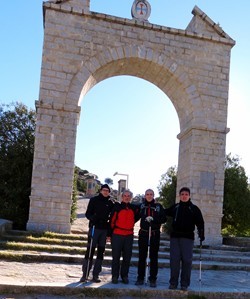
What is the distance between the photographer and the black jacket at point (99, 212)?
20.2 ft

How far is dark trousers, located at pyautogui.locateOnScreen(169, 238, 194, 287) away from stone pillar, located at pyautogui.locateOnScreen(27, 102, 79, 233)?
548cm

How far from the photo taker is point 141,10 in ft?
40.3

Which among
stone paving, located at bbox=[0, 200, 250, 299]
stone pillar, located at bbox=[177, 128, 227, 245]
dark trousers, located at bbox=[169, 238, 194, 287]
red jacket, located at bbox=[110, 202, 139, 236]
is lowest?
stone paving, located at bbox=[0, 200, 250, 299]

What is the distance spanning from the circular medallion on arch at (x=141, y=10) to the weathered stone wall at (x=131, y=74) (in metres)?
0.34

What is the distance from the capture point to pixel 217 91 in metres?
12.4

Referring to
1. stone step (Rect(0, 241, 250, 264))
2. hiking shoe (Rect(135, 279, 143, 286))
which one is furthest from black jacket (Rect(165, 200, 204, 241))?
stone step (Rect(0, 241, 250, 264))

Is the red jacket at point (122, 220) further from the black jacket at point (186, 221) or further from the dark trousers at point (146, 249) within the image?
the black jacket at point (186, 221)

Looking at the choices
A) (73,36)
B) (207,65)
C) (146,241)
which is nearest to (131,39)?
(73,36)

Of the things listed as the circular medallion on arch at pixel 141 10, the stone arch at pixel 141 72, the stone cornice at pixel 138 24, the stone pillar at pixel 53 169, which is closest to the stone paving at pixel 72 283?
the stone pillar at pixel 53 169

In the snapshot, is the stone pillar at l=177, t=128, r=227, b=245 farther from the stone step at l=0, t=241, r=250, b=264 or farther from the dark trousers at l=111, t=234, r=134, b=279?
the dark trousers at l=111, t=234, r=134, b=279

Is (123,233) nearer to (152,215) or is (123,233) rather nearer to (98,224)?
(98,224)

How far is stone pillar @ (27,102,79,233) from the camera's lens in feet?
35.7

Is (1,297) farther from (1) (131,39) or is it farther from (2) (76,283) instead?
(1) (131,39)

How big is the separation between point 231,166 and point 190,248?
1002 centimetres
